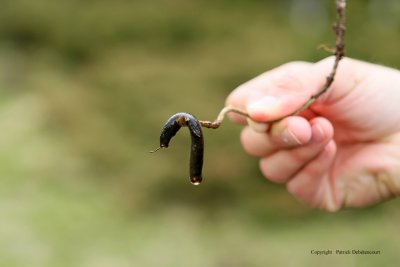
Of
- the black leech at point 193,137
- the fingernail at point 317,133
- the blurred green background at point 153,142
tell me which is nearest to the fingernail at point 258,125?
the fingernail at point 317,133

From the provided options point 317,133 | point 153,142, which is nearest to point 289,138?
point 317,133

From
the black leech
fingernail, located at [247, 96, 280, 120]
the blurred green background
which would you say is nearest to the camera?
the black leech

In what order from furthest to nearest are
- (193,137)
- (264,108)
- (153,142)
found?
(153,142) → (264,108) → (193,137)

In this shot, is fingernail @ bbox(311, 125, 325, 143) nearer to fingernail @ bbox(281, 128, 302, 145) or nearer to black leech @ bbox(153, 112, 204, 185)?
fingernail @ bbox(281, 128, 302, 145)

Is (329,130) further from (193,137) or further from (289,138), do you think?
(193,137)

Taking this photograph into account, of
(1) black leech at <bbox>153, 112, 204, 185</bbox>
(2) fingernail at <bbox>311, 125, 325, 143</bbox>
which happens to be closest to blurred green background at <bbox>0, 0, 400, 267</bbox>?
(2) fingernail at <bbox>311, 125, 325, 143</bbox>
